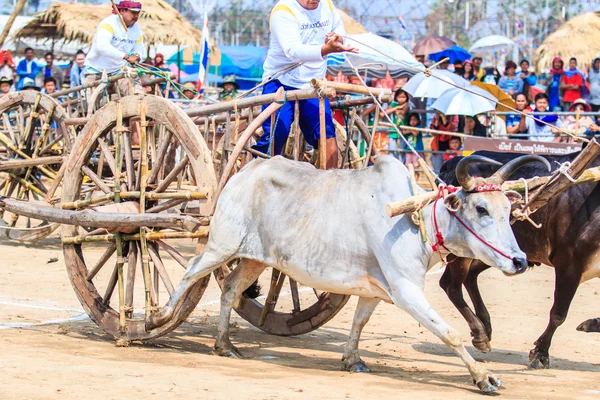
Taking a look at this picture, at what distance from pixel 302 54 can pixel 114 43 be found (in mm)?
4598

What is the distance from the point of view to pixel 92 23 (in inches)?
917

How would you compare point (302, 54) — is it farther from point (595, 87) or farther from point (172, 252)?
point (595, 87)

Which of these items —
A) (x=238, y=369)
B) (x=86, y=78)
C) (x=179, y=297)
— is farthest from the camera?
(x=86, y=78)

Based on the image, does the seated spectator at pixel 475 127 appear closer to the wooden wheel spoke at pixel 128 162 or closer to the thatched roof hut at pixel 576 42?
the thatched roof hut at pixel 576 42

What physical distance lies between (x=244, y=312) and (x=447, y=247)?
239 cm

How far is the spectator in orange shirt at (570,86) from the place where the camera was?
18.3 meters

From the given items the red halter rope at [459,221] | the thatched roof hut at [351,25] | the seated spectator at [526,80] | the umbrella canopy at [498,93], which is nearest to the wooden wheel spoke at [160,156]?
the red halter rope at [459,221]

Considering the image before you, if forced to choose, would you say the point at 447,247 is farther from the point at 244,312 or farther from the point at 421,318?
the point at 244,312

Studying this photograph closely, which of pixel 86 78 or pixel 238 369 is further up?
pixel 86 78

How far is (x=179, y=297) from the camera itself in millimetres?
6676

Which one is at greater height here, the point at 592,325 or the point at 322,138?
the point at 322,138

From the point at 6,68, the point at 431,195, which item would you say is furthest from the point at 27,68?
the point at 431,195

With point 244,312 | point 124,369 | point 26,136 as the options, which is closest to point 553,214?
point 244,312

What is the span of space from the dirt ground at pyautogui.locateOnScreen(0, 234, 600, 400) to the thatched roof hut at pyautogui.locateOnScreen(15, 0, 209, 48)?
1419 cm
